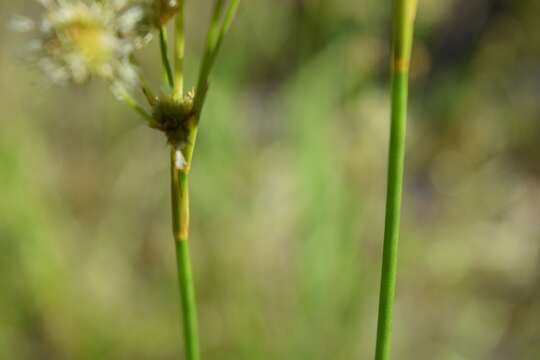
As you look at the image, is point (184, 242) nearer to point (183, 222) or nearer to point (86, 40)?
point (183, 222)

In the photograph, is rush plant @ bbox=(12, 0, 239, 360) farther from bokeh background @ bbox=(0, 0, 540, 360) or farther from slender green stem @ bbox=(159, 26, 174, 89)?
bokeh background @ bbox=(0, 0, 540, 360)

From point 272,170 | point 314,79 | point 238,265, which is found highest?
point 314,79

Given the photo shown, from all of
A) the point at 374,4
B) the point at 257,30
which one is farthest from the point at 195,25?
the point at 374,4

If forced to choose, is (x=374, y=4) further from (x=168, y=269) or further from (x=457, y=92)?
(x=168, y=269)

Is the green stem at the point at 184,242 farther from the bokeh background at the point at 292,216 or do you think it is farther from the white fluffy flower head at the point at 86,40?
the bokeh background at the point at 292,216

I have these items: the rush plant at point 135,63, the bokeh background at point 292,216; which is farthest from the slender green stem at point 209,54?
the bokeh background at point 292,216
